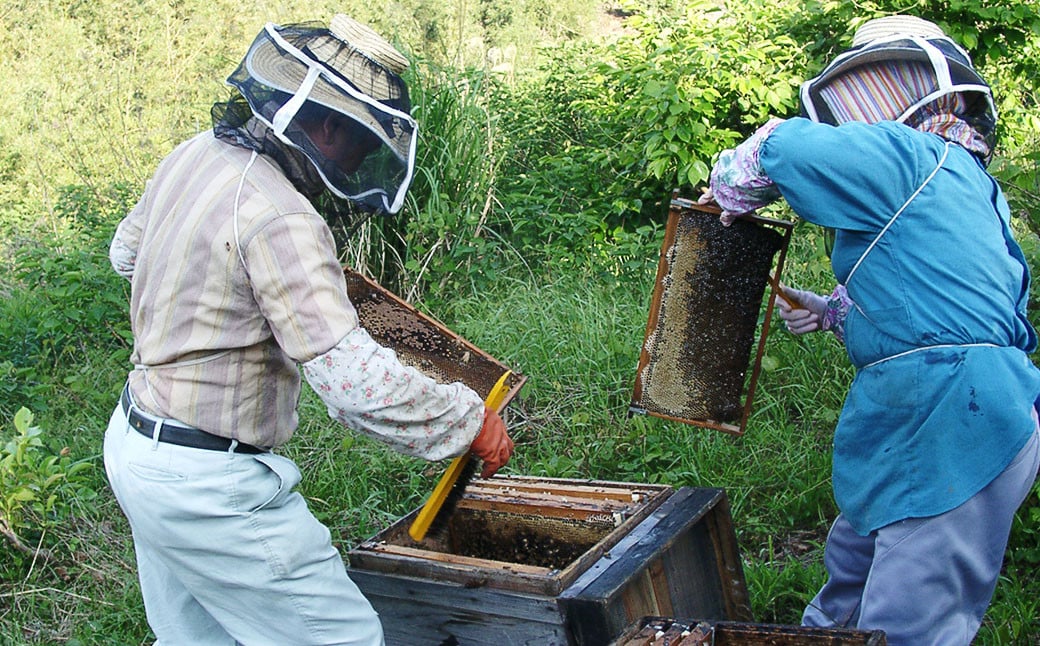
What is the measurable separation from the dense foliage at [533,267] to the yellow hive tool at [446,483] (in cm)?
120

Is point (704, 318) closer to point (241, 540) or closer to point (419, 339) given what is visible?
point (419, 339)

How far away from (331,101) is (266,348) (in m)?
0.57

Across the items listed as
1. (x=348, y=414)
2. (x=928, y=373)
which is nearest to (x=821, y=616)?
(x=928, y=373)

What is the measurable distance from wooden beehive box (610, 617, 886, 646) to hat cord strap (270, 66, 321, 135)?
127cm

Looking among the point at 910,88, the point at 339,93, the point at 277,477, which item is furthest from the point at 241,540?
the point at 910,88

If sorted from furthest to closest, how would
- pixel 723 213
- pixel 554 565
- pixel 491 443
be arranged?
pixel 554 565
pixel 723 213
pixel 491 443

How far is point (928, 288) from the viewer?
2.14 meters

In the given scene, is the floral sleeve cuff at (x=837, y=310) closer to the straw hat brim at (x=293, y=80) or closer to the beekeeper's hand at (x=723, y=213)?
the beekeeper's hand at (x=723, y=213)

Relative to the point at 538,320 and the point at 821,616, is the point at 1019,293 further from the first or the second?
the point at 538,320

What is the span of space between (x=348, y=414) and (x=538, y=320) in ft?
9.01

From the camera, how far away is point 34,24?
9680 millimetres

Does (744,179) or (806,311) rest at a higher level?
A: (744,179)

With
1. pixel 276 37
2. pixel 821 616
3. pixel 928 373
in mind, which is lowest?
pixel 821 616

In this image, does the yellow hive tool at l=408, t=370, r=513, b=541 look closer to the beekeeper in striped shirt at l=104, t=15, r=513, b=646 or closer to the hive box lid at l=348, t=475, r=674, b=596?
the hive box lid at l=348, t=475, r=674, b=596
